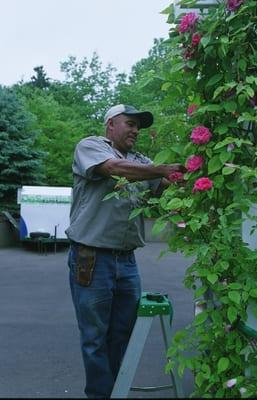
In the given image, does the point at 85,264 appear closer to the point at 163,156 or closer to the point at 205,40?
the point at 163,156

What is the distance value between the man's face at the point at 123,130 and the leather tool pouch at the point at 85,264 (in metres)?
0.61

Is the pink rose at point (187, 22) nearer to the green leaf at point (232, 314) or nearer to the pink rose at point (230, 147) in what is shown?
the pink rose at point (230, 147)

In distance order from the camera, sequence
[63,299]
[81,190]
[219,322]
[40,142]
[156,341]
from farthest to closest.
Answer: [40,142], [63,299], [156,341], [81,190], [219,322]

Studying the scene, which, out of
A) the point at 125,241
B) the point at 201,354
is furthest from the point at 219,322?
the point at 125,241

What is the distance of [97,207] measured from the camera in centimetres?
315

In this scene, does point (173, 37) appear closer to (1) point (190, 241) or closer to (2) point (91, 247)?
(1) point (190, 241)

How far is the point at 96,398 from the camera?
318 centimetres

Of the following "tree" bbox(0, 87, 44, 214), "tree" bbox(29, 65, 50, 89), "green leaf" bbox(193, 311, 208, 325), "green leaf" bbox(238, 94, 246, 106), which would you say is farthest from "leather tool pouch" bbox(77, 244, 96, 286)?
"tree" bbox(29, 65, 50, 89)

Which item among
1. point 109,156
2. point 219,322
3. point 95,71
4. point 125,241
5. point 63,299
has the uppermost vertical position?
point 95,71

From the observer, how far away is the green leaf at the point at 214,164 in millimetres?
2287

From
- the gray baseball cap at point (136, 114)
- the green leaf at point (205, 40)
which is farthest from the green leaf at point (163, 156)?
the gray baseball cap at point (136, 114)

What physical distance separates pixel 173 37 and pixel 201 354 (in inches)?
53.0

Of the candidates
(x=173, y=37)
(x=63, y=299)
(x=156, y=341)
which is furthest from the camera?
(x=63, y=299)

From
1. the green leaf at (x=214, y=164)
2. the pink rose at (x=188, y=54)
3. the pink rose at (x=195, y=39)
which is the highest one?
the pink rose at (x=195, y=39)
